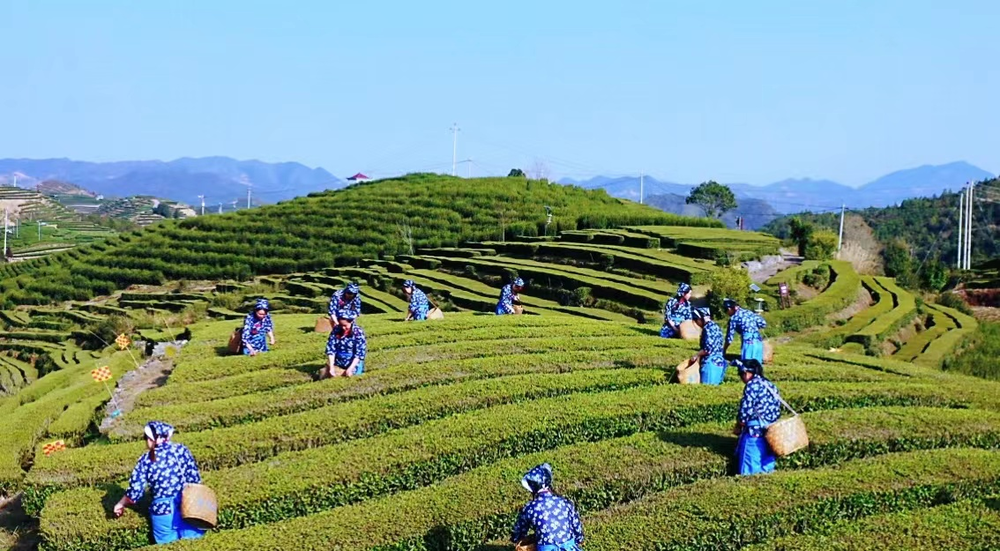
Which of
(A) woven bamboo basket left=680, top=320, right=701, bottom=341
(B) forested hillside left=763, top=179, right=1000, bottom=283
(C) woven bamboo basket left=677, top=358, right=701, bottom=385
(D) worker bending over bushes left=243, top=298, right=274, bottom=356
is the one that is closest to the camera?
(C) woven bamboo basket left=677, top=358, right=701, bottom=385

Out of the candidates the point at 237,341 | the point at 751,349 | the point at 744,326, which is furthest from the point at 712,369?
the point at 237,341

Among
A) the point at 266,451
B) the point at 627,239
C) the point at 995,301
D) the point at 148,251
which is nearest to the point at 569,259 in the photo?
the point at 627,239

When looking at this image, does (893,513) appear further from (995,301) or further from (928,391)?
(995,301)

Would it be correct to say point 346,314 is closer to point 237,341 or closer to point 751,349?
point 237,341

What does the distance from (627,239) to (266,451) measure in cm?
3042

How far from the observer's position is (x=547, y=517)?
752 cm

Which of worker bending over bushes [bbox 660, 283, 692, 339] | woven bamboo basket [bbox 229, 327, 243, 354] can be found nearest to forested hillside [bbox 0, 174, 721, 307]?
worker bending over bushes [bbox 660, 283, 692, 339]

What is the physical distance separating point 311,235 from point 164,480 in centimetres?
4939

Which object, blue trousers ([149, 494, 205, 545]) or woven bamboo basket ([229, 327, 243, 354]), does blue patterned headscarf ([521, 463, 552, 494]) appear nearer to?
blue trousers ([149, 494, 205, 545])

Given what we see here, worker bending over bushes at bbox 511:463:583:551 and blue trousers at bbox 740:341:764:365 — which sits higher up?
blue trousers at bbox 740:341:764:365

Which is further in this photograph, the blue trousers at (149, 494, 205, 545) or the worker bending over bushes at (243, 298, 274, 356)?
the worker bending over bushes at (243, 298, 274, 356)

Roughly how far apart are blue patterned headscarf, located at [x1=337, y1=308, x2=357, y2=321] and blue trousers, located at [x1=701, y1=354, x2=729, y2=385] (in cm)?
628

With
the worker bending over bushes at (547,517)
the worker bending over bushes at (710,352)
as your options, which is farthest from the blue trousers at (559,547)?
the worker bending over bushes at (710,352)

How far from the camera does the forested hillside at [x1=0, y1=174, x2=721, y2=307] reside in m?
53.6
